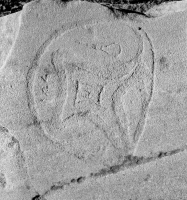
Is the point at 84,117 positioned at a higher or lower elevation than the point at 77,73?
lower

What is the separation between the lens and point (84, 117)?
4.93 ft

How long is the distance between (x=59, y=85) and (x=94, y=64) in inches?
5.2

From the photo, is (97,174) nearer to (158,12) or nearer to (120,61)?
(120,61)

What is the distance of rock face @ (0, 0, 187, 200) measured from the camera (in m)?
1.50

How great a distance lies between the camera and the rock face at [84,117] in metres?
1.50

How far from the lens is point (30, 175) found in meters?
1.50

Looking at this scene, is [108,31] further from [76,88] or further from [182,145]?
[182,145]

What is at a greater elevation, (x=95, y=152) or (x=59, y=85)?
(x=59, y=85)

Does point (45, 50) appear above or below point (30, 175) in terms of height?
above

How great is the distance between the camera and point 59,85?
59.1 inches

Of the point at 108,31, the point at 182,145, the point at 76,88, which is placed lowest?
the point at 182,145

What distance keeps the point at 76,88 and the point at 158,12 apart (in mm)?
395

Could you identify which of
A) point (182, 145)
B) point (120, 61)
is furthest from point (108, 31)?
point (182, 145)

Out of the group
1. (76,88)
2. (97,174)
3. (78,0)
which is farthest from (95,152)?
(78,0)
